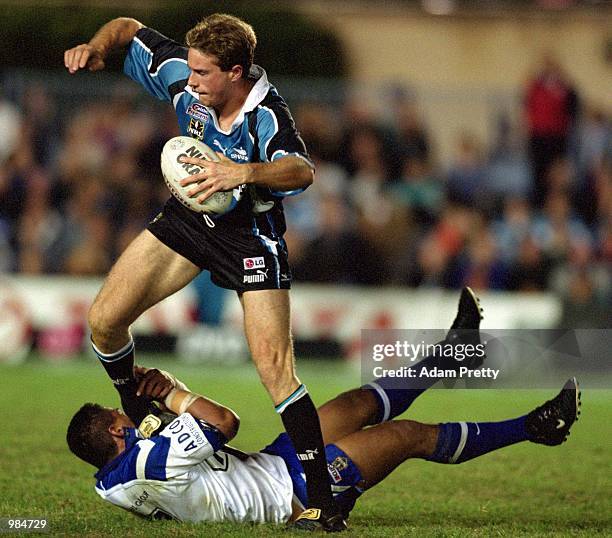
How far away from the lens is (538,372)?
1214 cm

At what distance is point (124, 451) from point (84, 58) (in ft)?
7.09

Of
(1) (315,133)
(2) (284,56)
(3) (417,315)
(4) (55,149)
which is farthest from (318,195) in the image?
(2) (284,56)

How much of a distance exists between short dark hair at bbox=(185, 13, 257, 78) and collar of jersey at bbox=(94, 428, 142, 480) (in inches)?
76.7

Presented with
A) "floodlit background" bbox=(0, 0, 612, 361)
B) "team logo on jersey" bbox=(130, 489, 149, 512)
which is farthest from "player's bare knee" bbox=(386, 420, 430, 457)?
"floodlit background" bbox=(0, 0, 612, 361)

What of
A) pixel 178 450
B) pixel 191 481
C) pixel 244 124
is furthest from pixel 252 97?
pixel 191 481

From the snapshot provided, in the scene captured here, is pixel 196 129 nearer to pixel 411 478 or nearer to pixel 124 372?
pixel 124 372

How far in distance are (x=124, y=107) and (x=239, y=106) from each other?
9620 mm

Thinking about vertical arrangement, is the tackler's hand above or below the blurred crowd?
above

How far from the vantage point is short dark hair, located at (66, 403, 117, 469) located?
629cm

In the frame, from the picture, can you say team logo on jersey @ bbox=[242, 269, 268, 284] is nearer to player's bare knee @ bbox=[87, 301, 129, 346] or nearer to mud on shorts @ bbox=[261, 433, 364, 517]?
player's bare knee @ bbox=[87, 301, 129, 346]

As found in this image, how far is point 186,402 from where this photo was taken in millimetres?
6340

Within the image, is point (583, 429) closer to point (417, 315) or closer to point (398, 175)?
point (417, 315)

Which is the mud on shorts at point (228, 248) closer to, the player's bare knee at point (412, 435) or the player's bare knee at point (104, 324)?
the player's bare knee at point (104, 324)

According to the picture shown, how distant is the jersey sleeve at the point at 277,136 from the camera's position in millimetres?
Result: 6254
